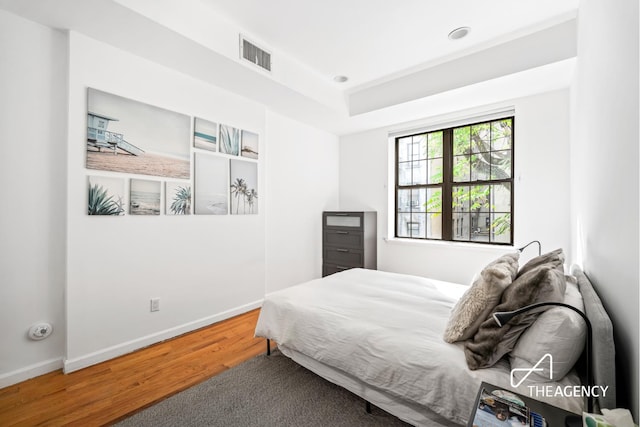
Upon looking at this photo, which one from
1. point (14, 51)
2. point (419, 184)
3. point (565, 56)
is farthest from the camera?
point (419, 184)

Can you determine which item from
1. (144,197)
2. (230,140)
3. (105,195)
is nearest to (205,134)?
(230,140)

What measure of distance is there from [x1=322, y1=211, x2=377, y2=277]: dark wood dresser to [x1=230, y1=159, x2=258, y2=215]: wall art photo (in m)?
1.28

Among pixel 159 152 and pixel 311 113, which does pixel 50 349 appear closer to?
pixel 159 152

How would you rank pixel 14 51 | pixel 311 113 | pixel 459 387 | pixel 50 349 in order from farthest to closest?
pixel 311 113 → pixel 50 349 → pixel 14 51 → pixel 459 387

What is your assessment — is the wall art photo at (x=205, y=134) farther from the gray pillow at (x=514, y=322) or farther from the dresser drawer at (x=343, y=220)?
the gray pillow at (x=514, y=322)

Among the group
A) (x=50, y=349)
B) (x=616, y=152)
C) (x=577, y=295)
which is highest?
(x=616, y=152)

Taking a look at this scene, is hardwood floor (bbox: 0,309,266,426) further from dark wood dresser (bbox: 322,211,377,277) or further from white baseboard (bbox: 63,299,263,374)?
dark wood dresser (bbox: 322,211,377,277)

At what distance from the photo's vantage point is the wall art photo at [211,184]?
9.37 ft

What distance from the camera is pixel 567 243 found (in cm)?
292

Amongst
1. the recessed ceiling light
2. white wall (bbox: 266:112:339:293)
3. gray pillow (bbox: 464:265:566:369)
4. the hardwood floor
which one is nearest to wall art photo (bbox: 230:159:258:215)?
white wall (bbox: 266:112:339:293)

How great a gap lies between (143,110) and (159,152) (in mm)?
358

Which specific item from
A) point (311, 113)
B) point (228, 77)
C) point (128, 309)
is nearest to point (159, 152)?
point (228, 77)

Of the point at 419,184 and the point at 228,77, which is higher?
the point at 228,77

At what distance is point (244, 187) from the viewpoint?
328cm
